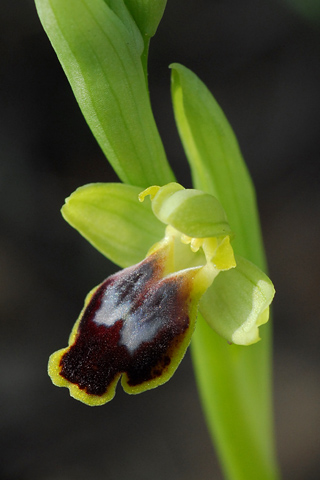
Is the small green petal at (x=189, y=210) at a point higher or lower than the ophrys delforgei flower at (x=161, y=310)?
higher

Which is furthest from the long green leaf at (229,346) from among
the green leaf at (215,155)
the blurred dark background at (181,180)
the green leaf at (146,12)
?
the blurred dark background at (181,180)

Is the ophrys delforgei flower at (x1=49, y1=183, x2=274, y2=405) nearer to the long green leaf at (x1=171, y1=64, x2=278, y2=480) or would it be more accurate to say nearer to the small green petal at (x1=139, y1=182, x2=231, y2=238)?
the small green petal at (x1=139, y1=182, x2=231, y2=238)

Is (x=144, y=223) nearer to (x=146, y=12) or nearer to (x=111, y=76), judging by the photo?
(x=111, y=76)

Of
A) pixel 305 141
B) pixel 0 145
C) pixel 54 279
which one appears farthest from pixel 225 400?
pixel 305 141

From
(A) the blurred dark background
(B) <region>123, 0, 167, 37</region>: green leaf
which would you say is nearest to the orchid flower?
(B) <region>123, 0, 167, 37</region>: green leaf

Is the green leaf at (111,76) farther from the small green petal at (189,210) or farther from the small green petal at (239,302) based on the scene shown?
the small green petal at (239,302)

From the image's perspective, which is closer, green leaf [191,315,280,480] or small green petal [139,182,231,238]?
small green petal [139,182,231,238]
